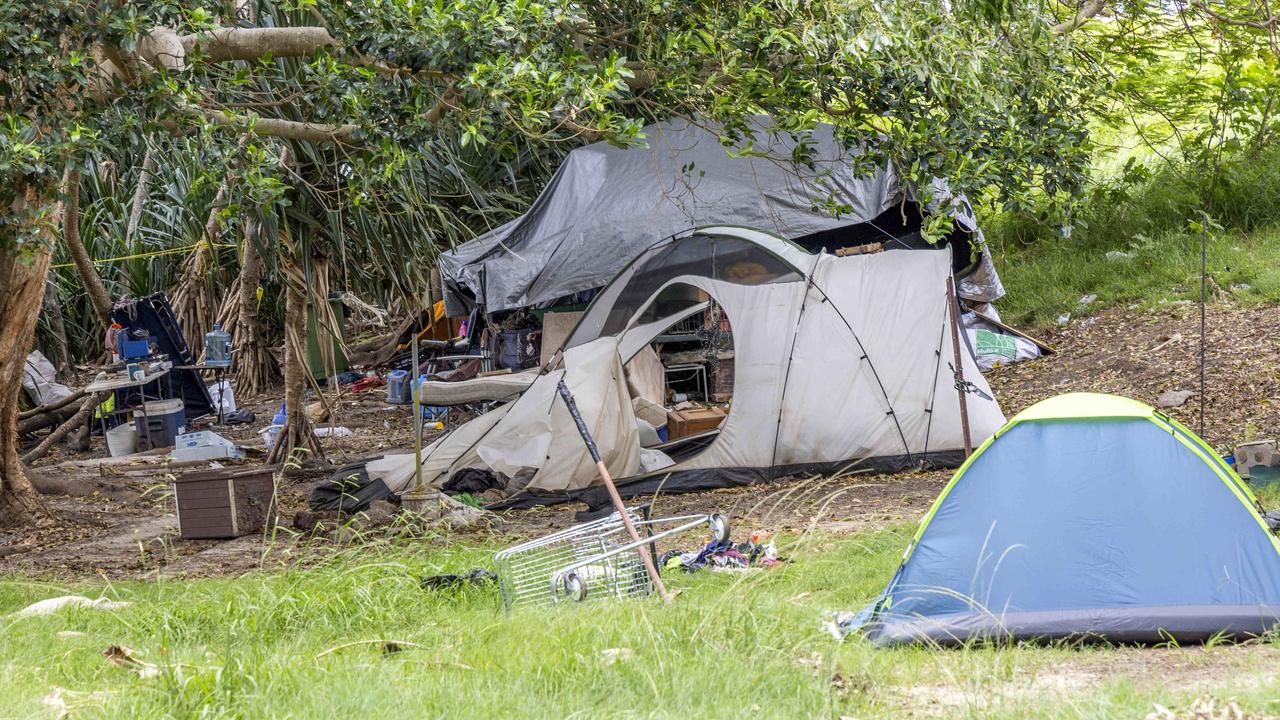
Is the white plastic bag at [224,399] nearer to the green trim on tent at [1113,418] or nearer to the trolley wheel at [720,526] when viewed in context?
the trolley wheel at [720,526]

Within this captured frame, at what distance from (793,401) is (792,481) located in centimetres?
55

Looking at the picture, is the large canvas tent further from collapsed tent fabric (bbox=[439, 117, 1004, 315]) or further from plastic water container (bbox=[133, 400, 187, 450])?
plastic water container (bbox=[133, 400, 187, 450])

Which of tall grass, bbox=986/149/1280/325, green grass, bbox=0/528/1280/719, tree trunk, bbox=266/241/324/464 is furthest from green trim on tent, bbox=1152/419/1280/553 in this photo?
tree trunk, bbox=266/241/324/464

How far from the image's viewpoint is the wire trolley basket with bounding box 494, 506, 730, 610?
4.32 meters

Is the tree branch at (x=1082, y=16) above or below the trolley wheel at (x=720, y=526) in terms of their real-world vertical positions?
above

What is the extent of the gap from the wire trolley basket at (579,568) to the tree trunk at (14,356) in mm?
3712

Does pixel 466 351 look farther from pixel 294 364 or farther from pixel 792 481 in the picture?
pixel 792 481

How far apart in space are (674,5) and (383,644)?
381 centimetres

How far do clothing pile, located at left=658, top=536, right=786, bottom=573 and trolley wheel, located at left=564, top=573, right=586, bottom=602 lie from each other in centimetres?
86

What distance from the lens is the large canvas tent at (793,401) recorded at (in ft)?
26.6

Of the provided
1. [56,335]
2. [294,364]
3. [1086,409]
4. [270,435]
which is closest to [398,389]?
[270,435]

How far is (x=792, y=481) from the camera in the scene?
8.07 metres

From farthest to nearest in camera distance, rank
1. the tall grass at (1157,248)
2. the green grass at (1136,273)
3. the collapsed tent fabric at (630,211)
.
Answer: the tall grass at (1157,248) < the green grass at (1136,273) < the collapsed tent fabric at (630,211)

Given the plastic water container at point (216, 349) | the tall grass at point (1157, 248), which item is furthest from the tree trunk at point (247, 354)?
the tall grass at point (1157, 248)
